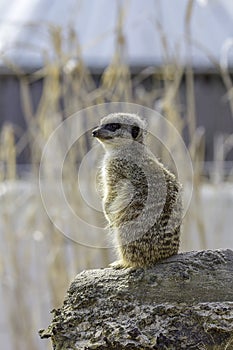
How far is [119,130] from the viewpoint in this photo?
667 millimetres

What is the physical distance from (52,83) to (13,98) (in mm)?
1874

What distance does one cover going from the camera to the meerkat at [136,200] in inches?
25.8

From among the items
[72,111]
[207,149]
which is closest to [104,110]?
[72,111]

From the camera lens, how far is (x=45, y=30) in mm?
1479

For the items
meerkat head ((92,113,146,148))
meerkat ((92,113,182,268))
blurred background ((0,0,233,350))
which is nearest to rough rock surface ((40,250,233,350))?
meerkat ((92,113,182,268))

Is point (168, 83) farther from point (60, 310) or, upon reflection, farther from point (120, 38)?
point (60, 310)

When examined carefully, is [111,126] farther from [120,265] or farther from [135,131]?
[120,265]

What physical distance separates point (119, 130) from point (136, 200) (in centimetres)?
7

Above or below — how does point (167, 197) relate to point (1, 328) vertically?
above

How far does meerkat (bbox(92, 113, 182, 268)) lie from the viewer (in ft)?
2.15

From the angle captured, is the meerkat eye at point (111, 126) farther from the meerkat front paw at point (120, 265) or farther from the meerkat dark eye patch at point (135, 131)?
the meerkat front paw at point (120, 265)

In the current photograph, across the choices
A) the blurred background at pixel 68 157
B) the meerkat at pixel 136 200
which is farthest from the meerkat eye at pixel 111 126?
the blurred background at pixel 68 157

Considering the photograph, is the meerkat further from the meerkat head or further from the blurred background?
the blurred background

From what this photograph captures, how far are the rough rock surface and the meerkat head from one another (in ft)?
0.40
